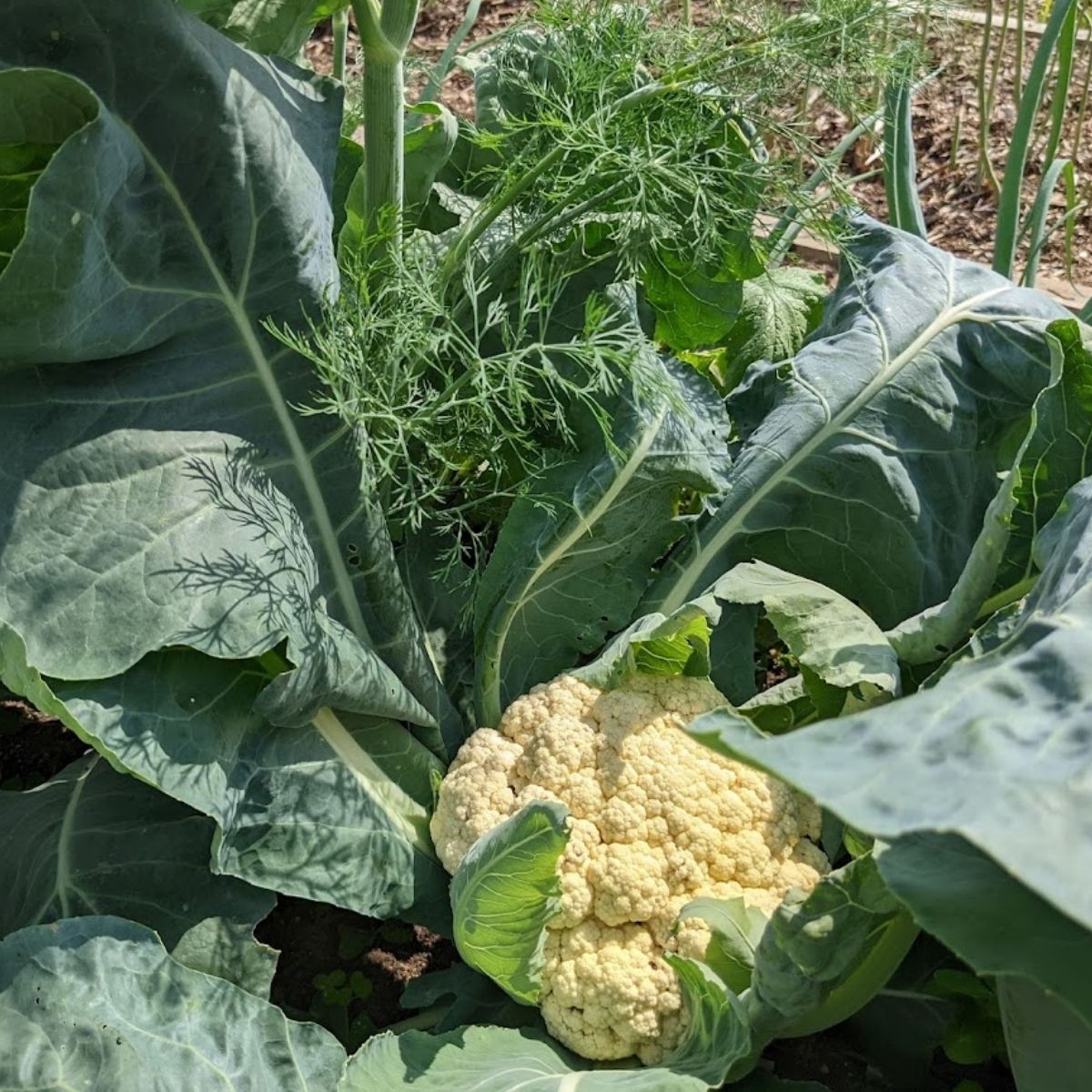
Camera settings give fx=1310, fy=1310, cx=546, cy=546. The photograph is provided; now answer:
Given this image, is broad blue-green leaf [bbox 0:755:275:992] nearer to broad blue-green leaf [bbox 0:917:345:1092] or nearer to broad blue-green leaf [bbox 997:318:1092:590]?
broad blue-green leaf [bbox 0:917:345:1092]

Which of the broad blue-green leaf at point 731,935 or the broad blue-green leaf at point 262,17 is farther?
the broad blue-green leaf at point 262,17

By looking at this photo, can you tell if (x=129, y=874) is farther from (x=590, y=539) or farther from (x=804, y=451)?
(x=804, y=451)

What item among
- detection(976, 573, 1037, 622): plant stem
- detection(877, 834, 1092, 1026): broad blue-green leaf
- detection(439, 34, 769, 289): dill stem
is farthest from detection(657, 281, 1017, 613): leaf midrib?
detection(877, 834, 1092, 1026): broad blue-green leaf

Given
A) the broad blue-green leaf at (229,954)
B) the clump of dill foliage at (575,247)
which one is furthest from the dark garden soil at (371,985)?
the clump of dill foliage at (575,247)

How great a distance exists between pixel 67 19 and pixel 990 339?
1.39 metres

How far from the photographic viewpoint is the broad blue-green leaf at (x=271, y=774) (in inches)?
63.4

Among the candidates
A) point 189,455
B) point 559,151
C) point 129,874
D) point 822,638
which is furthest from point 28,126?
point 822,638

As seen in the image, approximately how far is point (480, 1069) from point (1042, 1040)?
665 mm

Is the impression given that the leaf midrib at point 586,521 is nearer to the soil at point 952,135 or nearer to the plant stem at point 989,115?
the soil at point 952,135

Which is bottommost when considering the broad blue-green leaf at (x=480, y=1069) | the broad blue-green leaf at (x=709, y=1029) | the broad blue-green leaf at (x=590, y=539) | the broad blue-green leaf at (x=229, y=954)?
the broad blue-green leaf at (x=229, y=954)

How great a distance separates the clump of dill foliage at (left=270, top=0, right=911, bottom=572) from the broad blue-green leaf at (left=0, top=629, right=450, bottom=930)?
32cm

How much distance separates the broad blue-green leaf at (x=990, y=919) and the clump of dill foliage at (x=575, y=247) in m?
0.75

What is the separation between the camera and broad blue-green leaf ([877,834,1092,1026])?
3.89 ft

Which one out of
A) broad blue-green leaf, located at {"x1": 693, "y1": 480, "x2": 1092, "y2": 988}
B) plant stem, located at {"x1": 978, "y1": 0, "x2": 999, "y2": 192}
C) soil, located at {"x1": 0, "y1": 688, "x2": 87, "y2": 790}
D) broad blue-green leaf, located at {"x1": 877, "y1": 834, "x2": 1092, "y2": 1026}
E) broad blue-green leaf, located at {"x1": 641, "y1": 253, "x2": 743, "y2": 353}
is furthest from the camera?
plant stem, located at {"x1": 978, "y1": 0, "x2": 999, "y2": 192}
